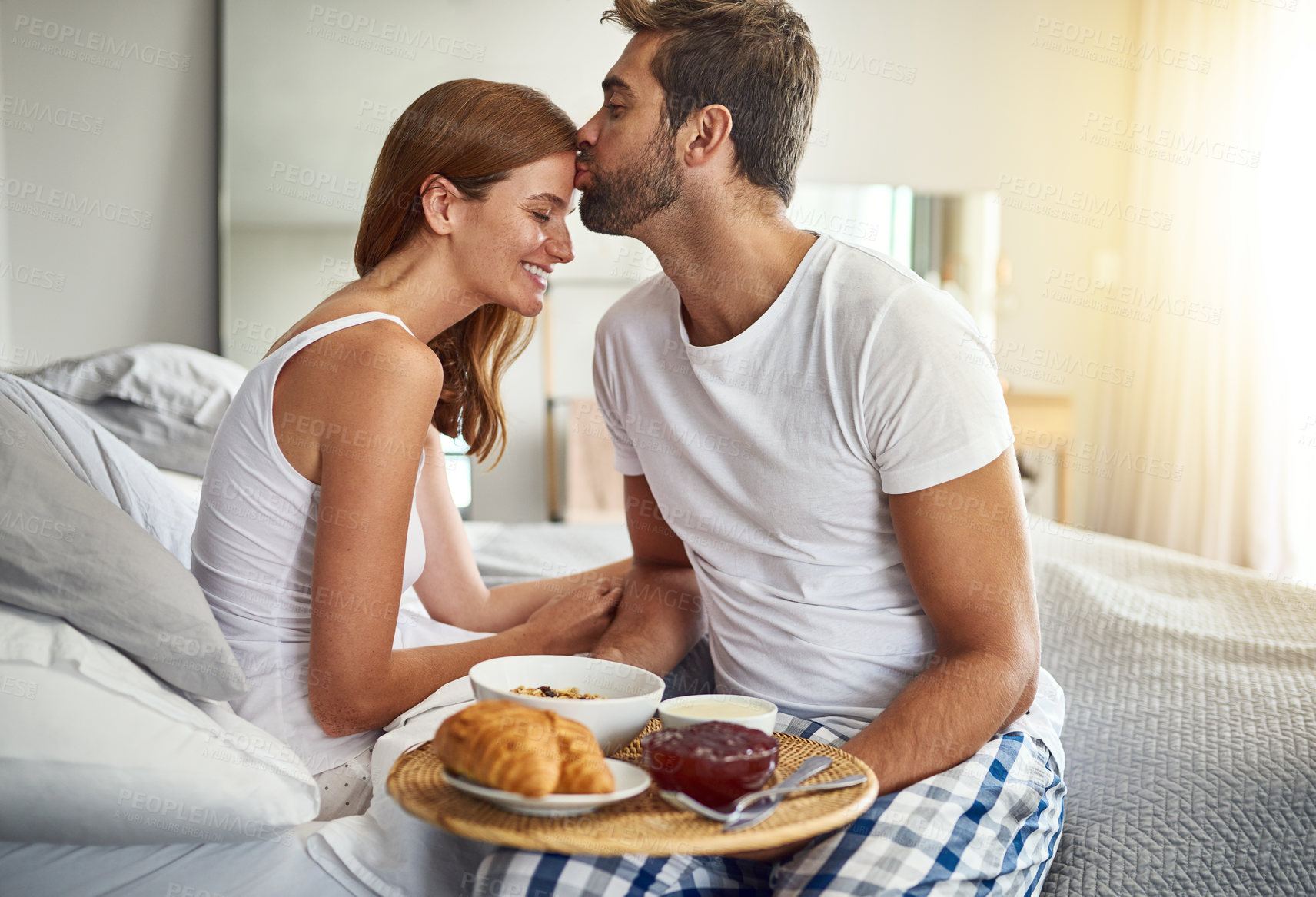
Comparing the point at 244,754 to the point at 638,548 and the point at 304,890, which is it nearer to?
the point at 304,890

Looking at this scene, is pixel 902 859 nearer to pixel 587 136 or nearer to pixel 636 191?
pixel 636 191

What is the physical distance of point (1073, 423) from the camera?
4359mm

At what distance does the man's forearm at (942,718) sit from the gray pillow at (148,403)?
1.54 metres

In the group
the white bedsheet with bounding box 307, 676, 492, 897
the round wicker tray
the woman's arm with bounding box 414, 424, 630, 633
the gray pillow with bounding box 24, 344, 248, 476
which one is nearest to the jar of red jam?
the round wicker tray

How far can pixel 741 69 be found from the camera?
1.26 meters

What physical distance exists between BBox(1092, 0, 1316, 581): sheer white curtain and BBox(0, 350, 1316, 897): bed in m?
2.09

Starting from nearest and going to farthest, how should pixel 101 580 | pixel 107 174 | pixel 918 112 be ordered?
pixel 101 580
pixel 107 174
pixel 918 112

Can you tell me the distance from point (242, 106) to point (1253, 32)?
3505mm

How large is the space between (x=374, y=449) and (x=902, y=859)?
620mm

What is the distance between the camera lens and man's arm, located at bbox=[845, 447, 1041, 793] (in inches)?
38.4

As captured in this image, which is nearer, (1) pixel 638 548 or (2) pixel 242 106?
(1) pixel 638 548

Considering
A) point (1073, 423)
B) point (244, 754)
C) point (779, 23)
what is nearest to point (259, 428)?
point (244, 754)

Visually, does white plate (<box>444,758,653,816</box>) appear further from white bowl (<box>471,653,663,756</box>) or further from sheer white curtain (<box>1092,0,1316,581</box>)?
sheer white curtain (<box>1092,0,1316,581</box>)

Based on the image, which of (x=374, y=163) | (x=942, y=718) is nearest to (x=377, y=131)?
(x=374, y=163)
